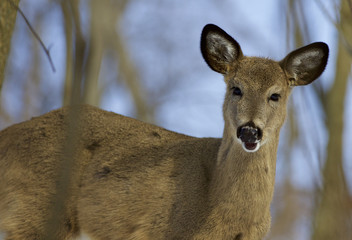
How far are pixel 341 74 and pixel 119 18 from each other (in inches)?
317

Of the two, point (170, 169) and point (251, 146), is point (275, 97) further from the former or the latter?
point (170, 169)

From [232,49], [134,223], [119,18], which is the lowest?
[134,223]

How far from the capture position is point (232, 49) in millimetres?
5910

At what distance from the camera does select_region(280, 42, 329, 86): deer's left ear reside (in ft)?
18.7

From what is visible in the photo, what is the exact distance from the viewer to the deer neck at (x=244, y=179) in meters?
5.35

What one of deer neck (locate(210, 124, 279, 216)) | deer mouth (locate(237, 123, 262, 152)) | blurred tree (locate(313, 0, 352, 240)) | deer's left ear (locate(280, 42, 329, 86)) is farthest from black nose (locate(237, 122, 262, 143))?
blurred tree (locate(313, 0, 352, 240))

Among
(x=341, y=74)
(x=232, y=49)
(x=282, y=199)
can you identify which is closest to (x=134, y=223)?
(x=232, y=49)

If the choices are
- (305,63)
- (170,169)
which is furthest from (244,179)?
(305,63)

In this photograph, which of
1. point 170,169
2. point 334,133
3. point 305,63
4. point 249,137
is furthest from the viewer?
point 334,133

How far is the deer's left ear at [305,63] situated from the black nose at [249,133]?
1.00 m

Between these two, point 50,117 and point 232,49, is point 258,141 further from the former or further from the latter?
point 50,117

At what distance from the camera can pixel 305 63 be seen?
19.1 ft

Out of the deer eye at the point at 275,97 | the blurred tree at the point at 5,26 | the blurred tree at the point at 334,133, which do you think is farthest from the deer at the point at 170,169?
the blurred tree at the point at 334,133

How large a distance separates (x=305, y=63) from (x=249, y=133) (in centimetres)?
121
